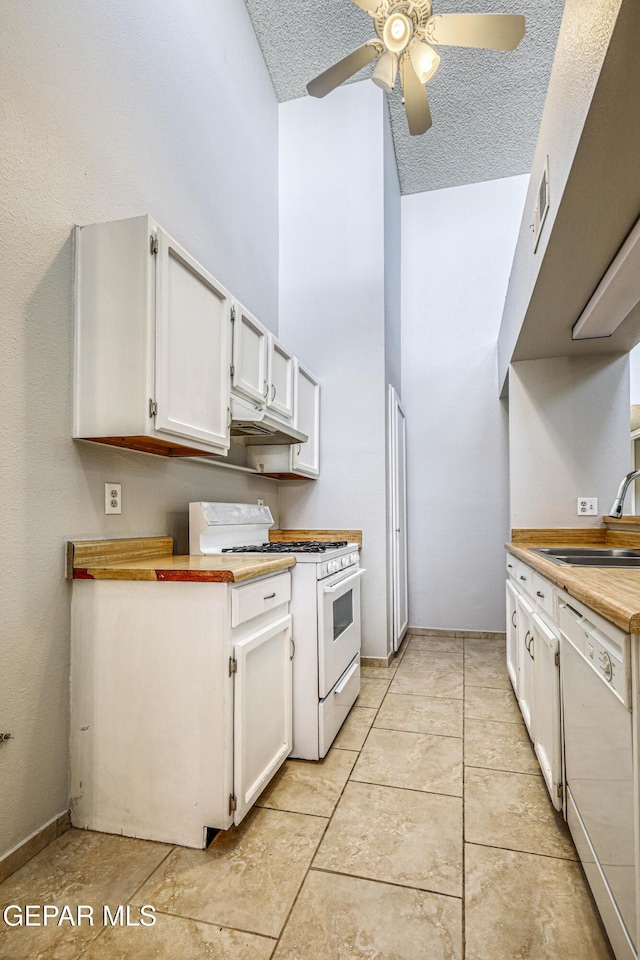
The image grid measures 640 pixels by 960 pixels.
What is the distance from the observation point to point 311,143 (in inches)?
153

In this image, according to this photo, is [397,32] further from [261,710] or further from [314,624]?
[261,710]

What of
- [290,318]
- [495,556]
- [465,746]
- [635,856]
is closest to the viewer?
[635,856]

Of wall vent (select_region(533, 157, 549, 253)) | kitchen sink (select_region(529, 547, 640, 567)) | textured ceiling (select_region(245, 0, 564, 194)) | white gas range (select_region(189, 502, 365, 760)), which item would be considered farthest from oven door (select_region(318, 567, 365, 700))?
textured ceiling (select_region(245, 0, 564, 194))

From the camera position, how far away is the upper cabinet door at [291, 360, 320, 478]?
3.27m

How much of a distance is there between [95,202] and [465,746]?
8.78 ft

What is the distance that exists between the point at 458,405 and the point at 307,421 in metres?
1.59

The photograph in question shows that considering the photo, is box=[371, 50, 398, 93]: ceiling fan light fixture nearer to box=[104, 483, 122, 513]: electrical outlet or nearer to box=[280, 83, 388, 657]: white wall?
box=[280, 83, 388, 657]: white wall

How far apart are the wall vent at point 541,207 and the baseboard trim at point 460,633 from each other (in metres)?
3.03

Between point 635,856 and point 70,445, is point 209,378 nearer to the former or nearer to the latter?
point 70,445

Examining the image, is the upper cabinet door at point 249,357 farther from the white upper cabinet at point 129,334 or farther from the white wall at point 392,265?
the white wall at point 392,265

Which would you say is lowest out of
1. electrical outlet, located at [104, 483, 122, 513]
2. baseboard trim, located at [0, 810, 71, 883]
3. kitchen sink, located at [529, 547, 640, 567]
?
baseboard trim, located at [0, 810, 71, 883]

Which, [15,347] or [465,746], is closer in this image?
[15,347]

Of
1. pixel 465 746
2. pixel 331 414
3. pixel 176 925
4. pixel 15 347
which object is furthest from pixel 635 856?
pixel 331 414

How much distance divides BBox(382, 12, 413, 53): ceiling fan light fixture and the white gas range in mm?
2228
